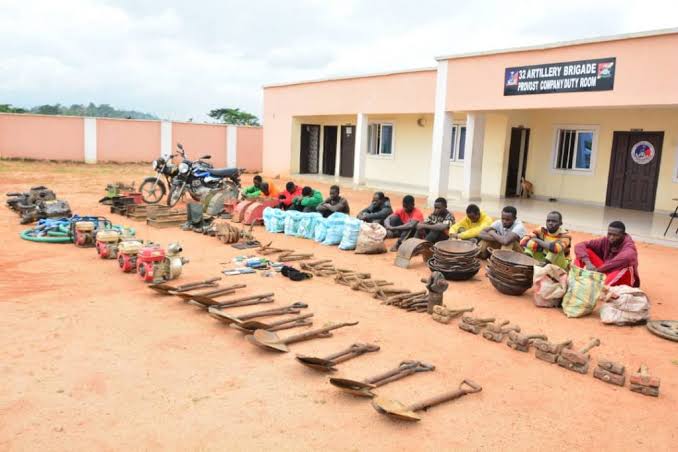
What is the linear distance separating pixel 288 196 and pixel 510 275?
18.6ft

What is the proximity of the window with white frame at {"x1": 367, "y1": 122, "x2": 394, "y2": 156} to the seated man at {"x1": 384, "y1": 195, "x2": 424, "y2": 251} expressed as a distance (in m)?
10.2

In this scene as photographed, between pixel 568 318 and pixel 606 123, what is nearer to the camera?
pixel 568 318

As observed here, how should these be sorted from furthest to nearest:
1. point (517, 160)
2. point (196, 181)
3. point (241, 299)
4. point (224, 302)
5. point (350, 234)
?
point (517, 160)
point (196, 181)
point (350, 234)
point (241, 299)
point (224, 302)

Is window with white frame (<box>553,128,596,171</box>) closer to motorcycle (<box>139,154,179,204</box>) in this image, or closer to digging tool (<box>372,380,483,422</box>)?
motorcycle (<box>139,154,179,204</box>)

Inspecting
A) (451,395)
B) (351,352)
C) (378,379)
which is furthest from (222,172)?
(451,395)

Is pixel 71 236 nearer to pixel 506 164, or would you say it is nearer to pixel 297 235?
pixel 297 235

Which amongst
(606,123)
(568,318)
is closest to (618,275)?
(568,318)

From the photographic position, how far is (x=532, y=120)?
15.3 metres

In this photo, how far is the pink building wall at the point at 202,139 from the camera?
87.7ft

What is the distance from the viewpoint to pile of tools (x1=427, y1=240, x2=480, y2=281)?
688 centimetres

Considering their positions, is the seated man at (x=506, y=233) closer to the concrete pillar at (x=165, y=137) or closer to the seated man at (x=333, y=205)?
the seated man at (x=333, y=205)

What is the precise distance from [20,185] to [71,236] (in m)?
9.57

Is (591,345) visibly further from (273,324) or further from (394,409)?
(273,324)

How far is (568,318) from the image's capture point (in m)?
5.66
